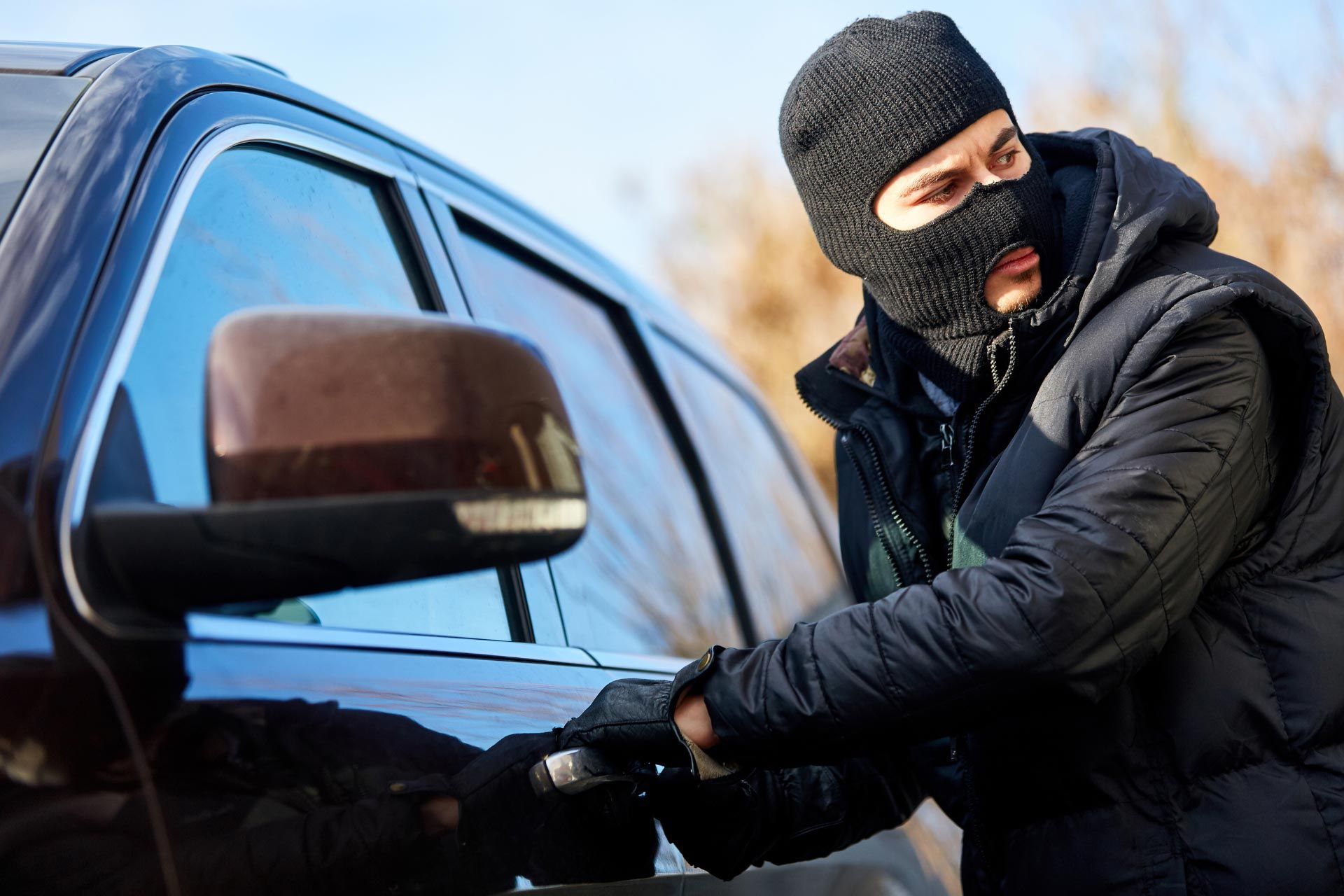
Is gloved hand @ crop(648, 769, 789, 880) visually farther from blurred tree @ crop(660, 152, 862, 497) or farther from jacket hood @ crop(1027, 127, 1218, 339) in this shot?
blurred tree @ crop(660, 152, 862, 497)

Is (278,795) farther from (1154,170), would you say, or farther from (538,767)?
(1154,170)

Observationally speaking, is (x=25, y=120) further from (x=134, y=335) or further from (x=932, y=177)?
(x=932, y=177)

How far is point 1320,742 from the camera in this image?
1.70m

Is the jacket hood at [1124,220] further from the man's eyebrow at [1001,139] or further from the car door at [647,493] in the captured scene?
the car door at [647,493]

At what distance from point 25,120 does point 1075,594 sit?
4.11ft

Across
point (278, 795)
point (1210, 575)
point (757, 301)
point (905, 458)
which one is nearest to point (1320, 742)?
point (1210, 575)

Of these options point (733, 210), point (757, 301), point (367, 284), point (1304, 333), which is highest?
point (367, 284)

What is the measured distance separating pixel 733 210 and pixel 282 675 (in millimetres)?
18359

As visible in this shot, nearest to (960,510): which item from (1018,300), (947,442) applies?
(947,442)

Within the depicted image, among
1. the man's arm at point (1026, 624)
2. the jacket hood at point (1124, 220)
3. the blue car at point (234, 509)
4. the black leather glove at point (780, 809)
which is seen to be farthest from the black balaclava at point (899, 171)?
the blue car at point (234, 509)

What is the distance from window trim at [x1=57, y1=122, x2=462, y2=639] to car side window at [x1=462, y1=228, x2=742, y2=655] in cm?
47

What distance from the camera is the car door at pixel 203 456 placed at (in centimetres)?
108

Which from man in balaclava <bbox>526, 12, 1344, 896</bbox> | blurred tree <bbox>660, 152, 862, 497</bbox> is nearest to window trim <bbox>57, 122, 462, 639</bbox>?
man in balaclava <bbox>526, 12, 1344, 896</bbox>

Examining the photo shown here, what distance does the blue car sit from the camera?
0.99 metres
